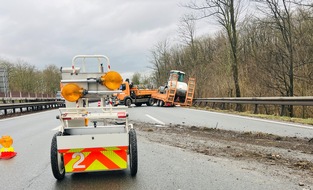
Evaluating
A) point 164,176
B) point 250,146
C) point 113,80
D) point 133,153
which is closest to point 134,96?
point 250,146

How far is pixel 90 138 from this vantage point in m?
4.04

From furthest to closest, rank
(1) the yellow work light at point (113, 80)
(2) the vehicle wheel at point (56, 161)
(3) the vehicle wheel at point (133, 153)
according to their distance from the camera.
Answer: (1) the yellow work light at point (113, 80), (3) the vehicle wheel at point (133, 153), (2) the vehicle wheel at point (56, 161)

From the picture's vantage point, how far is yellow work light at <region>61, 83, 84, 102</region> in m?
4.29

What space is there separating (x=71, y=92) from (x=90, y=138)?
80cm

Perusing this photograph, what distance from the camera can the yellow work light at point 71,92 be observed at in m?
4.29

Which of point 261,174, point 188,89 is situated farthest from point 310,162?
point 188,89

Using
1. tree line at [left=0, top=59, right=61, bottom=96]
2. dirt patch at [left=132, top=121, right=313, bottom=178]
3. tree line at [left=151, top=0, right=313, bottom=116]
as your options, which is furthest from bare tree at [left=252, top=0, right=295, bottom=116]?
tree line at [left=0, top=59, right=61, bottom=96]

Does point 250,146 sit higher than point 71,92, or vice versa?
point 71,92

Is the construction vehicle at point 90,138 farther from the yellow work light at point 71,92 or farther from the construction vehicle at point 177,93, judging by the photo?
the construction vehicle at point 177,93

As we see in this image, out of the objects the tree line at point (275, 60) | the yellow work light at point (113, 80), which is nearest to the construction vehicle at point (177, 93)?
the tree line at point (275, 60)

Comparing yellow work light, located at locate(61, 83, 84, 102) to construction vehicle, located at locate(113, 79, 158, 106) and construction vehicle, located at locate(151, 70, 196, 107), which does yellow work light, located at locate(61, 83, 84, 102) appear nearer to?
construction vehicle, located at locate(151, 70, 196, 107)

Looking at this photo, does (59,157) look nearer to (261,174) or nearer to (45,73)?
(261,174)

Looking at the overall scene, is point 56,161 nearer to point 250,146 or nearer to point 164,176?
point 164,176

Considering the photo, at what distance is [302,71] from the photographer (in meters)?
18.0
